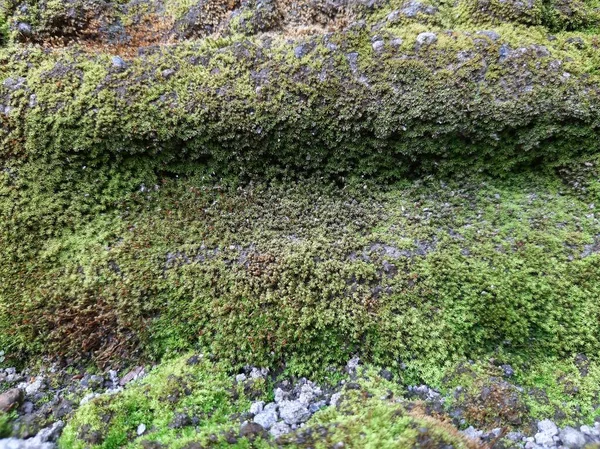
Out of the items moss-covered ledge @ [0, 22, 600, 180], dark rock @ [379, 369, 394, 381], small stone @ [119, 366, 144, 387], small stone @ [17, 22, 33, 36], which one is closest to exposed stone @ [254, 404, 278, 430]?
dark rock @ [379, 369, 394, 381]

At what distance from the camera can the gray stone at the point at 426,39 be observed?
15.1ft

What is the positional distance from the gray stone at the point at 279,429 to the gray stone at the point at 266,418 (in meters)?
0.06

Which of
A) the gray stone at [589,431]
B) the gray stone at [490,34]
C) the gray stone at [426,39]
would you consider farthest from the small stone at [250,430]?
the gray stone at [490,34]

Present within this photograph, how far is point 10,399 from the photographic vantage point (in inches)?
150

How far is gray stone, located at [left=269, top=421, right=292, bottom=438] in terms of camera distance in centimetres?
340

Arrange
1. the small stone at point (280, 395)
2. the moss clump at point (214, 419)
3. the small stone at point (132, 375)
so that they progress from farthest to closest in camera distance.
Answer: the small stone at point (132, 375), the small stone at point (280, 395), the moss clump at point (214, 419)

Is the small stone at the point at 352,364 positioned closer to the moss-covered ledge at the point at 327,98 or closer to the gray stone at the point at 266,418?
the gray stone at the point at 266,418

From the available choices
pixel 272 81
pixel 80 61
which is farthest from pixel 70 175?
pixel 272 81

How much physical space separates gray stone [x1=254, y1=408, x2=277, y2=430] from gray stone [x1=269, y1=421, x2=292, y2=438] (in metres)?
0.06

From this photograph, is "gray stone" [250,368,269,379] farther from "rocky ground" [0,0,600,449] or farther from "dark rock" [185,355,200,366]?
"dark rock" [185,355,200,366]

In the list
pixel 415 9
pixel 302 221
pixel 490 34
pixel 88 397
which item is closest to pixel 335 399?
pixel 302 221

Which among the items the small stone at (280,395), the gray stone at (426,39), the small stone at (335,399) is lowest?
the small stone at (280,395)

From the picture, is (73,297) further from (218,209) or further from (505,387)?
(505,387)

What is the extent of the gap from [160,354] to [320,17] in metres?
4.86
